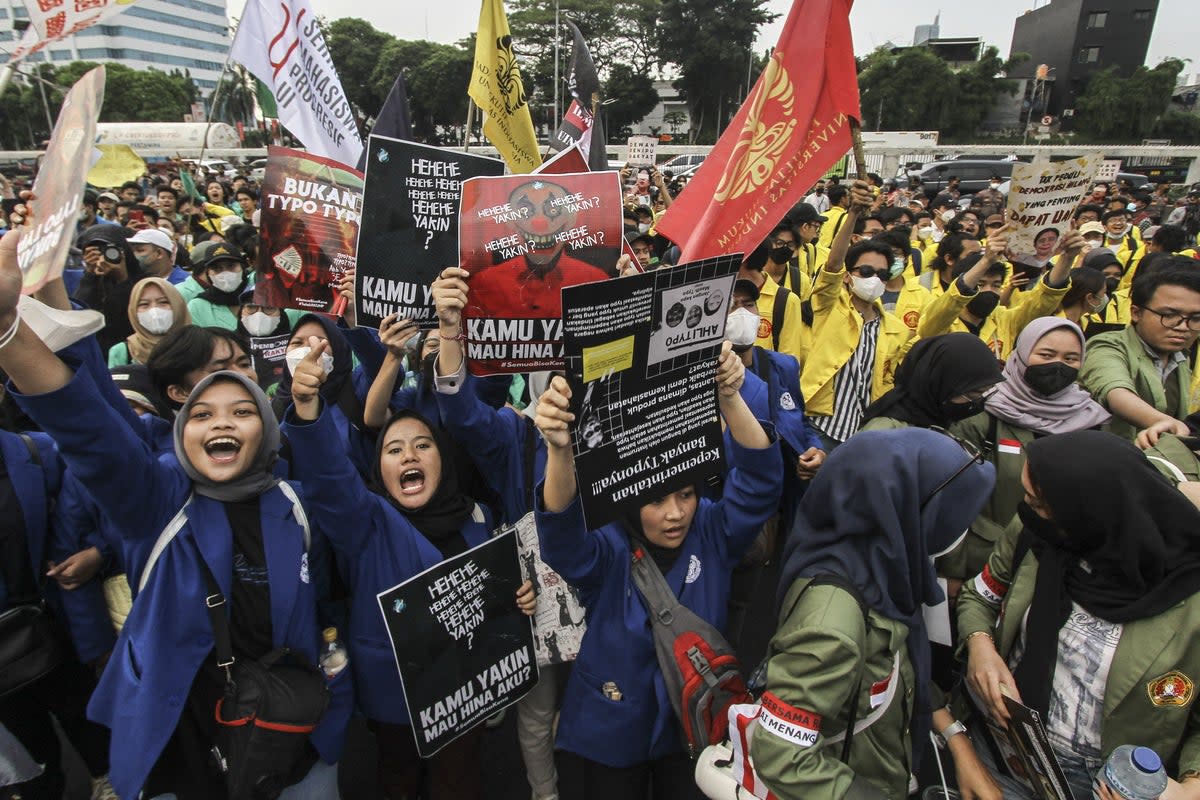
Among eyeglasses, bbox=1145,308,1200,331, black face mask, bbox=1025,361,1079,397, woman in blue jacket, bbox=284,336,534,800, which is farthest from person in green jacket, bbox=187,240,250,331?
eyeglasses, bbox=1145,308,1200,331

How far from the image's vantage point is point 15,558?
2.30 m

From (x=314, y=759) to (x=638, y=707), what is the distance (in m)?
1.11

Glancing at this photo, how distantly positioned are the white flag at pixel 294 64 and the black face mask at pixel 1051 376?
13.5 feet

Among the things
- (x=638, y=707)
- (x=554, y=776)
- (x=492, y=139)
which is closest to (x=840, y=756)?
(x=638, y=707)

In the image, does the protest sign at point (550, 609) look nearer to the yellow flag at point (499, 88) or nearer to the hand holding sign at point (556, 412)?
the hand holding sign at point (556, 412)

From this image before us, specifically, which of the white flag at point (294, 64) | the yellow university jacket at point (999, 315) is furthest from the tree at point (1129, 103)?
the white flag at point (294, 64)

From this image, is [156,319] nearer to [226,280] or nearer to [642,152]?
[226,280]

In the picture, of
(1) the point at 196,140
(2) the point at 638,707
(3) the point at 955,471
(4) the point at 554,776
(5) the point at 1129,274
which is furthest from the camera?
(1) the point at 196,140

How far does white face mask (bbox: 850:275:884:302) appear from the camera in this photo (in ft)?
13.5

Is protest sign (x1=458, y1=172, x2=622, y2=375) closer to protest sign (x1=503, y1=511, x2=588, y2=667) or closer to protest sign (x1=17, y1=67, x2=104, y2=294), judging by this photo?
protest sign (x1=503, y1=511, x2=588, y2=667)

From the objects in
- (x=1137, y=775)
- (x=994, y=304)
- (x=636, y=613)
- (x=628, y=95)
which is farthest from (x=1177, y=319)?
(x=628, y=95)

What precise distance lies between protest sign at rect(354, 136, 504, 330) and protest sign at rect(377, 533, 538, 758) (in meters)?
1.04

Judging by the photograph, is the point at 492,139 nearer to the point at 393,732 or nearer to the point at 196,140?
the point at 393,732

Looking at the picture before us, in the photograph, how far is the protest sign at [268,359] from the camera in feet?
11.7
